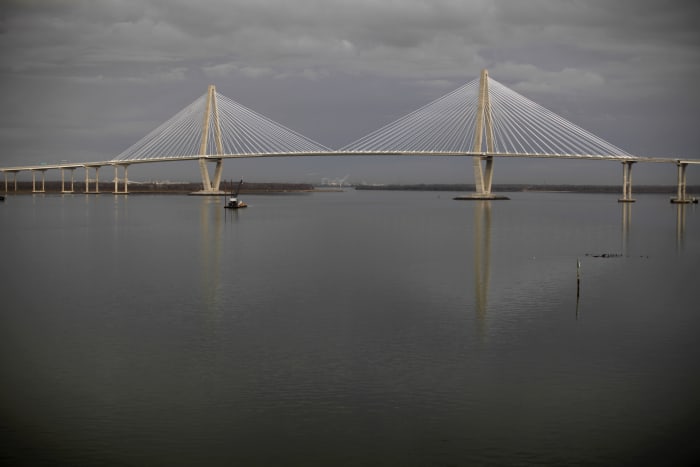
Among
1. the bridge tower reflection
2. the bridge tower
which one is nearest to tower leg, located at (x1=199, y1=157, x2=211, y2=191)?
the bridge tower

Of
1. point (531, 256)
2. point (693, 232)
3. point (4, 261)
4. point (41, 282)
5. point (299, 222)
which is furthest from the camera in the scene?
point (299, 222)

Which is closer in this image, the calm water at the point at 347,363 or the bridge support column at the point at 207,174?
the calm water at the point at 347,363

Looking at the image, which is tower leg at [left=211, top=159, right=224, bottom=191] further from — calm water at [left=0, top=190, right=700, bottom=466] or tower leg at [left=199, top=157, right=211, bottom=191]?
calm water at [left=0, top=190, right=700, bottom=466]

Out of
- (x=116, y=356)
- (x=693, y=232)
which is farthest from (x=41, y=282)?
(x=693, y=232)

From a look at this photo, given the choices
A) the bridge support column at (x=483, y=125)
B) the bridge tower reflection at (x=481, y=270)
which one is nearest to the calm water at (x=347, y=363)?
the bridge tower reflection at (x=481, y=270)

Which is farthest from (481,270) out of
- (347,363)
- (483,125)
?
(483,125)

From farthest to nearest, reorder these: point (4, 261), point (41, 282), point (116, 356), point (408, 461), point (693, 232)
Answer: point (693, 232) < point (4, 261) < point (41, 282) < point (116, 356) < point (408, 461)

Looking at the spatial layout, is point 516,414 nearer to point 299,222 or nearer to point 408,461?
point 408,461

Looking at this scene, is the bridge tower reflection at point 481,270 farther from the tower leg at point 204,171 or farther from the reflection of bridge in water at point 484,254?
the tower leg at point 204,171

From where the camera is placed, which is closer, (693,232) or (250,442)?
(250,442)
